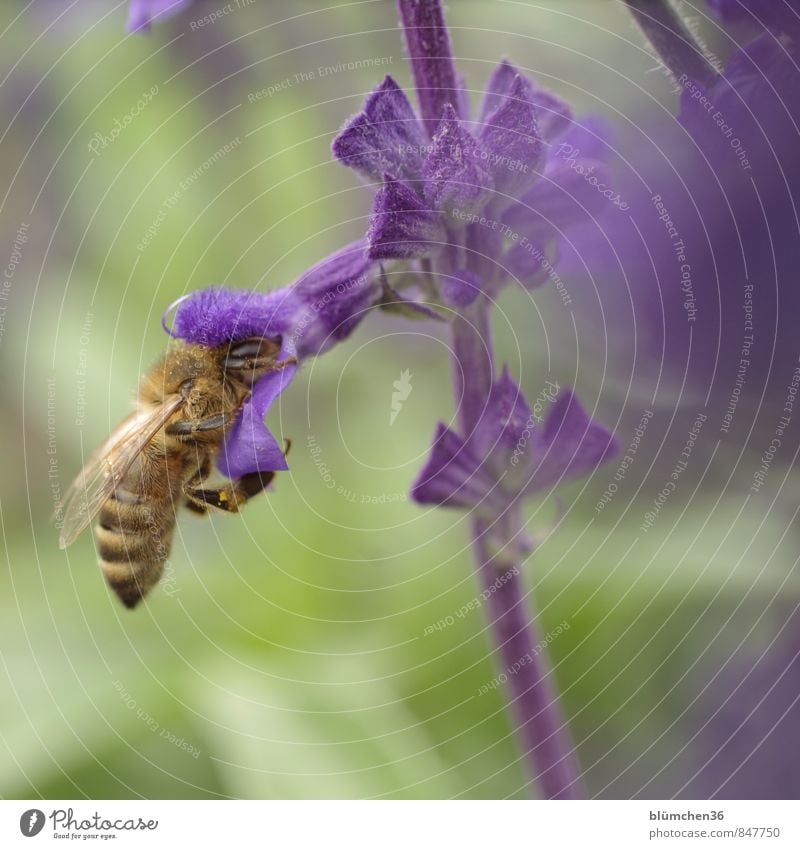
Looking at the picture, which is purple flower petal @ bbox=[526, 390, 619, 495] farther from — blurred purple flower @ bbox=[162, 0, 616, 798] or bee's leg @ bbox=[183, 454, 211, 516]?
bee's leg @ bbox=[183, 454, 211, 516]

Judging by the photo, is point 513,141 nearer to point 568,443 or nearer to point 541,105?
point 541,105

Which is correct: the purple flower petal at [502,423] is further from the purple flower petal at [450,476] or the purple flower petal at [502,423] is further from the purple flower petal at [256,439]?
the purple flower petal at [256,439]

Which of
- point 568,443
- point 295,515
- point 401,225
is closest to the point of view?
point 401,225

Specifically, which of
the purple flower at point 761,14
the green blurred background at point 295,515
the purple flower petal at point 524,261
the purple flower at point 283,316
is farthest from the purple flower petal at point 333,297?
the purple flower at point 761,14

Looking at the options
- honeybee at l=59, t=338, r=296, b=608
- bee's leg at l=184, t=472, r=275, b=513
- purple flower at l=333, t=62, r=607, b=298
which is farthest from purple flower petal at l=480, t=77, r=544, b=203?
bee's leg at l=184, t=472, r=275, b=513

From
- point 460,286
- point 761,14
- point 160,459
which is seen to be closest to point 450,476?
point 460,286
